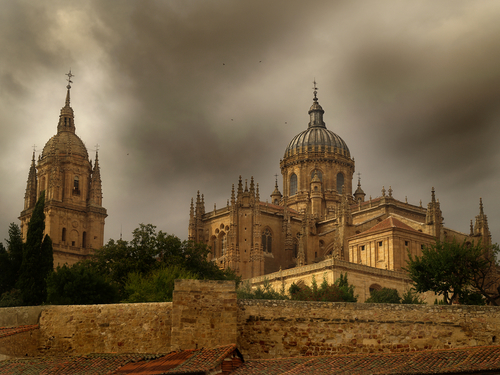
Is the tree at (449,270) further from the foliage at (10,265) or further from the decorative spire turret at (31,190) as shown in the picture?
the decorative spire turret at (31,190)

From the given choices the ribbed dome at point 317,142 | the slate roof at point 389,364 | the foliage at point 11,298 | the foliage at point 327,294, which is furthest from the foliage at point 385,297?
the ribbed dome at point 317,142

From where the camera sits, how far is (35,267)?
134 ft

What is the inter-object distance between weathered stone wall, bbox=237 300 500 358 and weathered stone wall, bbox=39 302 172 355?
2.35m

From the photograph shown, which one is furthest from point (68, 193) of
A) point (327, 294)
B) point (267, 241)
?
point (327, 294)

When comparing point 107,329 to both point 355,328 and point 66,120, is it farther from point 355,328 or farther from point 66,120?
point 66,120

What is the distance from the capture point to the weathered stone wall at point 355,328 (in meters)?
21.1

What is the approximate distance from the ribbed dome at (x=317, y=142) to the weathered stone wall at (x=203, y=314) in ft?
199

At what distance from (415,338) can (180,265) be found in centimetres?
2148

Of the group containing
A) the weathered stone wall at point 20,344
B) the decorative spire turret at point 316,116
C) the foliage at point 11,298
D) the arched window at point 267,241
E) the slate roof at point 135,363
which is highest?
the decorative spire turret at point 316,116

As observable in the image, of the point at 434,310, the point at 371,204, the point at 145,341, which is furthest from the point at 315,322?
the point at 371,204

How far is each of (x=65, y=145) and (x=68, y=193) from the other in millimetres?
5560

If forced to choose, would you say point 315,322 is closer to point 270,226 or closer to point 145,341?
point 145,341

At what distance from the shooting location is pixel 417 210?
67.1 meters

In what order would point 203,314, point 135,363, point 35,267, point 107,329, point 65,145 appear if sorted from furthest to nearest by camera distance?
point 65,145 < point 35,267 < point 107,329 < point 203,314 < point 135,363
